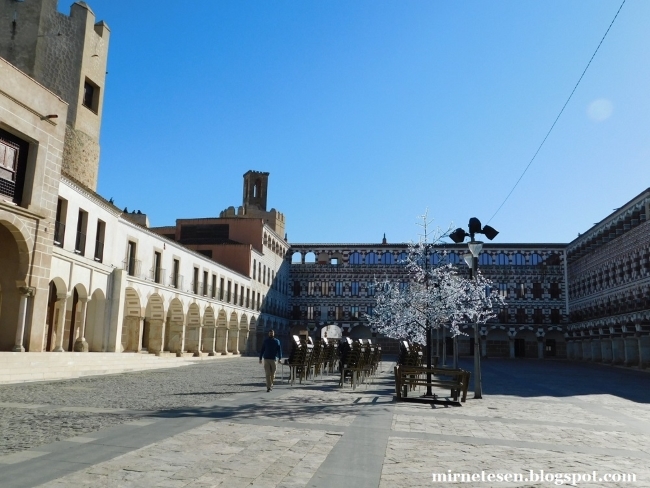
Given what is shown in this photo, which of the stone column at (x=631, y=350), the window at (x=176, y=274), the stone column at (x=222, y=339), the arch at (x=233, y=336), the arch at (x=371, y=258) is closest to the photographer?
the window at (x=176, y=274)

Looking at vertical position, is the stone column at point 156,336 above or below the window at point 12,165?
below

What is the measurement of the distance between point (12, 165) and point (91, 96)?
57.4ft

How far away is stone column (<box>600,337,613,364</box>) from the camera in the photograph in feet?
156

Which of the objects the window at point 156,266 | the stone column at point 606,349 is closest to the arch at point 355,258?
the stone column at point 606,349

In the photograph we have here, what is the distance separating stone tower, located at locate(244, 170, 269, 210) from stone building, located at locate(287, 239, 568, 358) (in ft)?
25.5

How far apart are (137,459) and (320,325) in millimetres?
62152

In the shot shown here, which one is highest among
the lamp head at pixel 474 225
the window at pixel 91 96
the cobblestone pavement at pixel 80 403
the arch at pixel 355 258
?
the window at pixel 91 96

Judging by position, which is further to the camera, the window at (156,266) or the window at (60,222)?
the window at (156,266)

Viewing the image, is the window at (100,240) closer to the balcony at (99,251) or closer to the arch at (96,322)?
the balcony at (99,251)

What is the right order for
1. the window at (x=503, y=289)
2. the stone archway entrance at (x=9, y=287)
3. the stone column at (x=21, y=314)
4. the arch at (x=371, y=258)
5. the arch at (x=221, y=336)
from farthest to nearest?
the arch at (x=371, y=258) < the window at (x=503, y=289) < the arch at (x=221, y=336) < the stone archway entrance at (x=9, y=287) < the stone column at (x=21, y=314)

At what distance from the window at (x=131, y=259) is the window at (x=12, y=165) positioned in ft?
36.0

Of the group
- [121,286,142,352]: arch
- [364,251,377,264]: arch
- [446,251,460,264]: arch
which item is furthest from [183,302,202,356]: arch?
[446,251,460,264]: arch

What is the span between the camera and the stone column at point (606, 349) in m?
47.4

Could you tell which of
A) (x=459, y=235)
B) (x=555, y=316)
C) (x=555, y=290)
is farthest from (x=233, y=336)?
(x=555, y=290)
